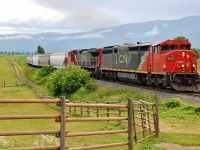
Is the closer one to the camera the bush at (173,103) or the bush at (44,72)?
the bush at (173,103)

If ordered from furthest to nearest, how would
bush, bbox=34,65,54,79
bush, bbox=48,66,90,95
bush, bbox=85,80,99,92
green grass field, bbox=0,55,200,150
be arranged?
bush, bbox=34,65,54,79, bush, bbox=48,66,90,95, bush, bbox=85,80,99,92, green grass field, bbox=0,55,200,150

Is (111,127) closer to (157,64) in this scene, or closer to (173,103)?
(173,103)

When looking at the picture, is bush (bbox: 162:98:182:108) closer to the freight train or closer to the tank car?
the freight train

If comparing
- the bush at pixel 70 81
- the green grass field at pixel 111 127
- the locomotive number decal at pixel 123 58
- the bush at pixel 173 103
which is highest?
the locomotive number decal at pixel 123 58

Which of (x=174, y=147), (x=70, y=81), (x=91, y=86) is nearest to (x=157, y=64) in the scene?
(x=91, y=86)

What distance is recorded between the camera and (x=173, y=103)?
2519 cm

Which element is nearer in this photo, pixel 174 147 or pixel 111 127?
pixel 174 147

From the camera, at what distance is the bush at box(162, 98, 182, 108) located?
24.9m

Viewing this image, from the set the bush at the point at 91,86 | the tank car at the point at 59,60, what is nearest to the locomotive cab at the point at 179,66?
the bush at the point at 91,86

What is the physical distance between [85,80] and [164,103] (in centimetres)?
1758

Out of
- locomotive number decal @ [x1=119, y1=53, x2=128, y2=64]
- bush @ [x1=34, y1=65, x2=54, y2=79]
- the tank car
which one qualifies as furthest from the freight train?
bush @ [x1=34, y1=65, x2=54, y2=79]

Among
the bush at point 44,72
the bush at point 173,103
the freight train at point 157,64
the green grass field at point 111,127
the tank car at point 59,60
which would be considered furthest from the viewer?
the bush at point 44,72

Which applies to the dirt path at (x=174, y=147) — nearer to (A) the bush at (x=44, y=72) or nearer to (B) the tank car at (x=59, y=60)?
(B) the tank car at (x=59, y=60)

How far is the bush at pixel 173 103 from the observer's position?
81.6ft
